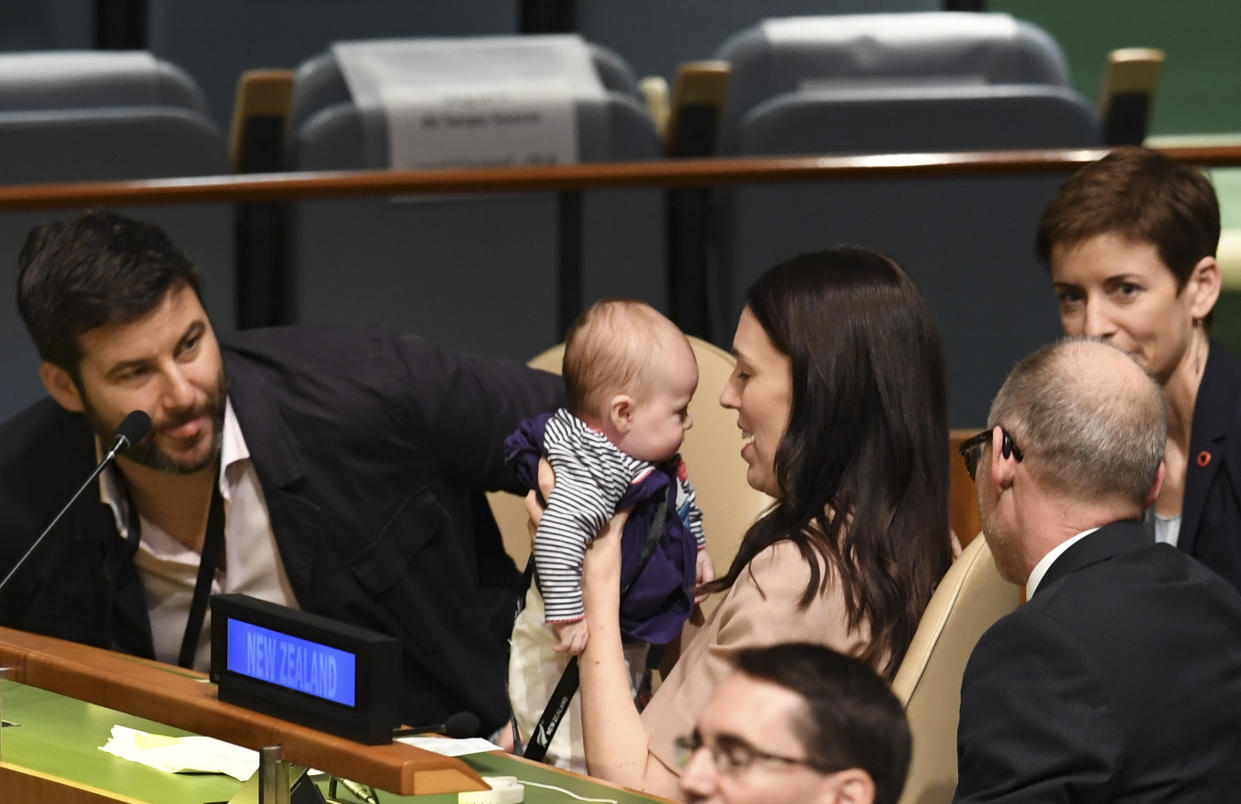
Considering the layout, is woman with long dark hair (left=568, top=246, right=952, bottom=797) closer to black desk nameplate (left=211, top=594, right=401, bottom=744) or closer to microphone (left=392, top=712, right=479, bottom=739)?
microphone (left=392, top=712, right=479, bottom=739)

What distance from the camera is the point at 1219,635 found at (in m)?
1.64

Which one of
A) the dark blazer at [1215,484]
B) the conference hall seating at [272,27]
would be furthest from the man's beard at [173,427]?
the conference hall seating at [272,27]

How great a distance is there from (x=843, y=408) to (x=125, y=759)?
2.83 ft

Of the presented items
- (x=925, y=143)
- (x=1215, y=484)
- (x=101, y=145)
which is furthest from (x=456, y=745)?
(x=925, y=143)

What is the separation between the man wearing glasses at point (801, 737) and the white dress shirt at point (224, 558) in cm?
145

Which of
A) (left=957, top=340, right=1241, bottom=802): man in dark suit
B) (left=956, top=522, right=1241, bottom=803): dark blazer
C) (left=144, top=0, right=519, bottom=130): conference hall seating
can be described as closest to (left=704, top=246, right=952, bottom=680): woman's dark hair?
(left=957, top=340, right=1241, bottom=802): man in dark suit

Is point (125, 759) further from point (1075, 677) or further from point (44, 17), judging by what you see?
point (44, 17)

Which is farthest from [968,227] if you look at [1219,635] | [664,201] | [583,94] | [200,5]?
[200,5]

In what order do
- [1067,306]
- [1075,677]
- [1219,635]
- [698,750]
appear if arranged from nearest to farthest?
[698,750], [1075,677], [1219,635], [1067,306]

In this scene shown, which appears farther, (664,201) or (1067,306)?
(664,201)

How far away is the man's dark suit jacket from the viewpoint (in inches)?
98.7

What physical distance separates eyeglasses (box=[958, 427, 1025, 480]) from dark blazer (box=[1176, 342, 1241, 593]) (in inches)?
24.4

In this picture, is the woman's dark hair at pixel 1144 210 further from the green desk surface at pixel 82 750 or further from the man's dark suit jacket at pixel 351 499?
the green desk surface at pixel 82 750

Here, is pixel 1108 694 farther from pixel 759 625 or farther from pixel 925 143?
pixel 925 143
